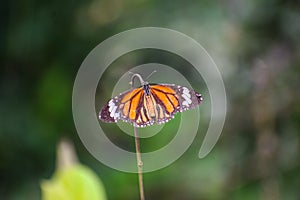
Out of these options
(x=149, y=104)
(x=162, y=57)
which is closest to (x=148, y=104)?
(x=149, y=104)

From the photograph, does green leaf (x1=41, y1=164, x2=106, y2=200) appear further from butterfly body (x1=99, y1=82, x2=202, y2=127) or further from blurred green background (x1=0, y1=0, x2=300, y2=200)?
blurred green background (x1=0, y1=0, x2=300, y2=200)

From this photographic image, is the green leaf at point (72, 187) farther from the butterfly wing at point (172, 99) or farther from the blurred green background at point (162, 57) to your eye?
the blurred green background at point (162, 57)

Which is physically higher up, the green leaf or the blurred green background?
the blurred green background

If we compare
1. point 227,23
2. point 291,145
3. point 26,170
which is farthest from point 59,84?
point 291,145

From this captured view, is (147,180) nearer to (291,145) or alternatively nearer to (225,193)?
(225,193)

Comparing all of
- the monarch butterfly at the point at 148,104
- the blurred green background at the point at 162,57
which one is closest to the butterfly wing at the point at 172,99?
the monarch butterfly at the point at 148,104

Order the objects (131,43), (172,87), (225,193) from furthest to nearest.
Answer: (225,193) → (131,43) → (172,87)

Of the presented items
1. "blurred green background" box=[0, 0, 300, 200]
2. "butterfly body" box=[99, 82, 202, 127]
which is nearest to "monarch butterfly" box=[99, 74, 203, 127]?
"butterfly body" box=[99, 82, 202, 127]
